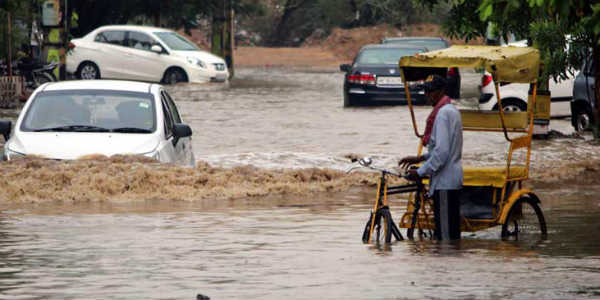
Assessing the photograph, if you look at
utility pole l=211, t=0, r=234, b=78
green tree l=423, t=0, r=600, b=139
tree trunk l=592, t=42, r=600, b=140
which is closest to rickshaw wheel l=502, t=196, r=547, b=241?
green tree l=423, t=0, r=600, b=139

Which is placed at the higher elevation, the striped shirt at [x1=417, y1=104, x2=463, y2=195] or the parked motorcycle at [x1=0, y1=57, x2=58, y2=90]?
the striped shirt at [x1=417, y1=104, x2=463, y2=195]

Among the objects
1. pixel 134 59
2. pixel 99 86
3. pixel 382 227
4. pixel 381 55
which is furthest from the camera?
pixel 134 59

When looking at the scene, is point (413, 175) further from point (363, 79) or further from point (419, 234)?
point (363, 79)

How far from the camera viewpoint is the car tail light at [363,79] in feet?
104

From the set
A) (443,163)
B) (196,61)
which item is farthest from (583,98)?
(196,61)

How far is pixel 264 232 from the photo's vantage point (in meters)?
12.6

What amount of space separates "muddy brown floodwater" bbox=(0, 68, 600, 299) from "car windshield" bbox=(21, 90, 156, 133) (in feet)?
1.63

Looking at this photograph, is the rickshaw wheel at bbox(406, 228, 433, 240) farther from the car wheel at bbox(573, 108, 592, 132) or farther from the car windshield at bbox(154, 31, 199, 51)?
the car windshield at bbox(154, 31, 199, 51)

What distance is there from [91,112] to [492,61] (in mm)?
5084

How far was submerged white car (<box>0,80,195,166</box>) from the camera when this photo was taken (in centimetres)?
1456

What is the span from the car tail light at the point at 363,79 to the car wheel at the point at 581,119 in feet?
25.9

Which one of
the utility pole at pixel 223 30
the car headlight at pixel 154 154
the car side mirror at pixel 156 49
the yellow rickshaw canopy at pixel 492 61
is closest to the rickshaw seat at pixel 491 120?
the yellow rickshaw canopy at pixel 492 61

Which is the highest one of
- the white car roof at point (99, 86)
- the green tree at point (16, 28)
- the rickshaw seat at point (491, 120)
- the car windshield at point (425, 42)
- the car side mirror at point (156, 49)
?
the green tree at point (16, 28)

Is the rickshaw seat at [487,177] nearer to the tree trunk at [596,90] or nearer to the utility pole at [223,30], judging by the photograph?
the tree trunk at [596,90]
